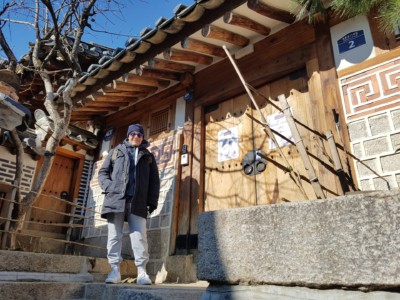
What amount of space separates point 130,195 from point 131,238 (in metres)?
0.49

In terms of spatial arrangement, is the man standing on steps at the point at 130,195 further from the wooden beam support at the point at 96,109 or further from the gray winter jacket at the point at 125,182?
the wooden beam support at the point at 96,109

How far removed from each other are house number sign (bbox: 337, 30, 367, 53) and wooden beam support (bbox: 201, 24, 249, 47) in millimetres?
1569

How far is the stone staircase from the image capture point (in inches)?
90.6

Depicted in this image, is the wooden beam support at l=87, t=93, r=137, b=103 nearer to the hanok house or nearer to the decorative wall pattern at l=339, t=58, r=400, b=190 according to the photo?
the hanok house

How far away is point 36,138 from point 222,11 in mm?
4781

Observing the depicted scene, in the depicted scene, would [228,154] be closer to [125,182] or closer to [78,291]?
[125,182]

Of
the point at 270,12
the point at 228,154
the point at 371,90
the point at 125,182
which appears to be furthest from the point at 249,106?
the point at 125,182

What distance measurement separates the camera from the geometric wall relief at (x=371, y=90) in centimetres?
360

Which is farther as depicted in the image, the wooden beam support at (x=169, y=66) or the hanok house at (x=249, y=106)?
the wooden beam support at (x=169, y=66)

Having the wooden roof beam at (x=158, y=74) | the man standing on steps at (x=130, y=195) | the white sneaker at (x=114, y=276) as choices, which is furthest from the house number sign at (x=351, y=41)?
the white sneaker at (x=114, y=276)

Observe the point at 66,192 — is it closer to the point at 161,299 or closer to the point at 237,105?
the point at 237,105

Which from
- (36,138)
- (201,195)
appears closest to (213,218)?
(201,195)

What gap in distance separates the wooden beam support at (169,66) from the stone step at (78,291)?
363cm

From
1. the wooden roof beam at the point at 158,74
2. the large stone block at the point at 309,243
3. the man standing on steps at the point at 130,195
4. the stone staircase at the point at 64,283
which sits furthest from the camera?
the wooden roof beam at the point at 158,74
